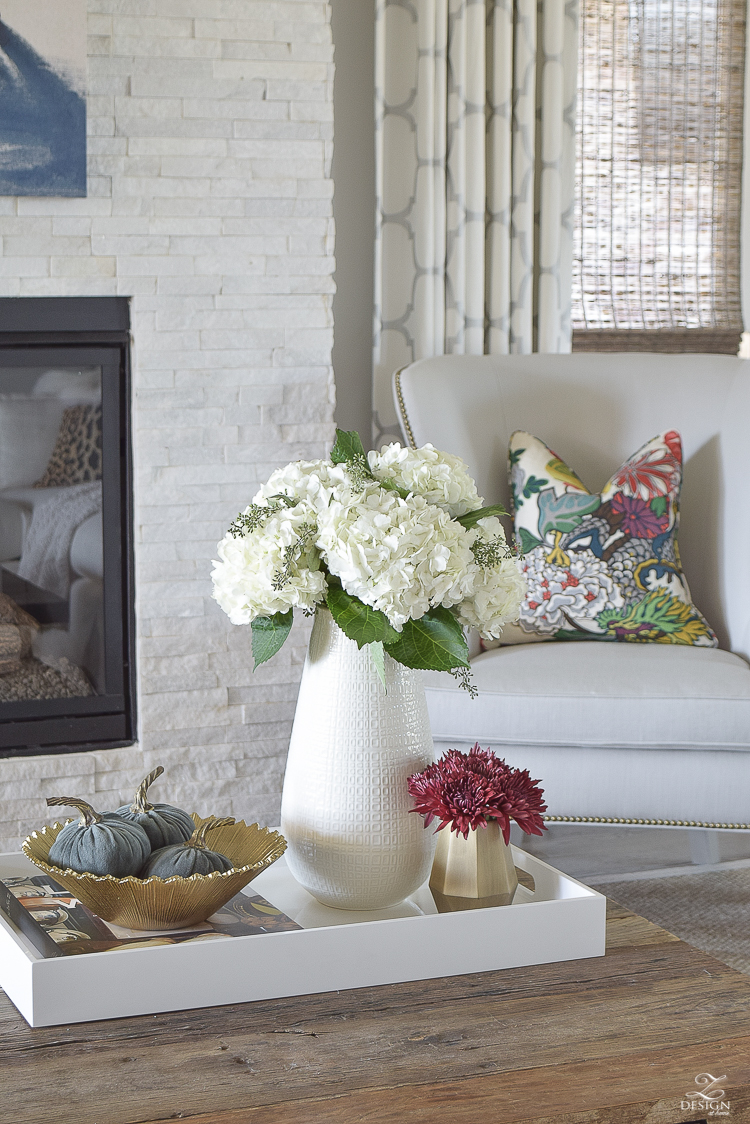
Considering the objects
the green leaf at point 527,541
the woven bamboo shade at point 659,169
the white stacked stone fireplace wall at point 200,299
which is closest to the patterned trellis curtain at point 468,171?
the woven bamboo shade at point 659,169

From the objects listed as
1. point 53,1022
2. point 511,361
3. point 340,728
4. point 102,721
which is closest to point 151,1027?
point 53,1022

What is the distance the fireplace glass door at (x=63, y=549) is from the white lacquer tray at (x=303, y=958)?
1.22 meters

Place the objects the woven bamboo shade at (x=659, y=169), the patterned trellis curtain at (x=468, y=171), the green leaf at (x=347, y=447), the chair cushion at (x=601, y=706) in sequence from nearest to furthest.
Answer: the green leaf at (x=347, y=447) < the chair cushion at (x=601, y=706) < the patterned trellis curtain at (x=468, y=171) < the woven bamboo shade at (x=659, y=169)

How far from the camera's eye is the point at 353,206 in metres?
2.66

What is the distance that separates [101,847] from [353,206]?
6.64ft

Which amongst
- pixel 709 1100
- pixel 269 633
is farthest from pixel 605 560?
pixel 709 1100

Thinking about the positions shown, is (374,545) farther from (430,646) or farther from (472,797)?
(472,797)

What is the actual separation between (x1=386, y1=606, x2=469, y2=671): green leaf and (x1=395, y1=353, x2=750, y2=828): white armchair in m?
0.78

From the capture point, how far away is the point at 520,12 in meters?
2.58

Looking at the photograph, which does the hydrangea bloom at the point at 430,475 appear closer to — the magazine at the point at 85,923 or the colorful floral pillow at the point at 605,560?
the magazine at the point at 85,923

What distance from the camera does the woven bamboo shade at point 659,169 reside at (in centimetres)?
286

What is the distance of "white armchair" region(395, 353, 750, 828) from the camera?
71.6 inches

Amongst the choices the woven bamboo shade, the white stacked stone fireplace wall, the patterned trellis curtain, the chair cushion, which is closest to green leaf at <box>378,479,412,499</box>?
the chair cushion

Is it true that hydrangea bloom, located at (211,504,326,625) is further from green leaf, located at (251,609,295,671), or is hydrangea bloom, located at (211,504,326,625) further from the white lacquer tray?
the white lacquer tray
